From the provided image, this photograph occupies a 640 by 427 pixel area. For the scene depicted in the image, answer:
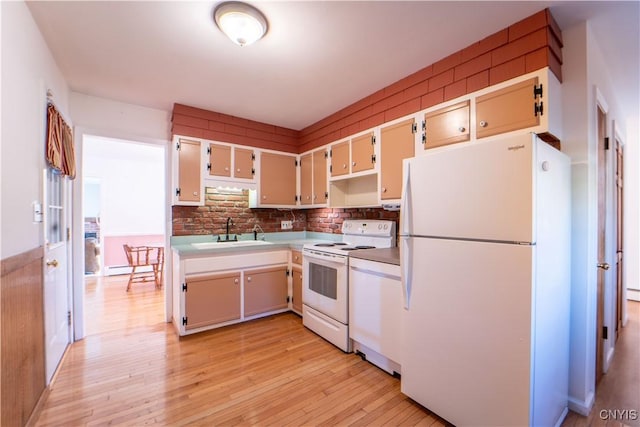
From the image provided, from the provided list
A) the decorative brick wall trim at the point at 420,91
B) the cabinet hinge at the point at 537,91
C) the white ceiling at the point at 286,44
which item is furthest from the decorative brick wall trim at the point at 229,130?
the cabinet hinge at the point at 537,91

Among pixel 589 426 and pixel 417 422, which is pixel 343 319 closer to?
pixel 417 422

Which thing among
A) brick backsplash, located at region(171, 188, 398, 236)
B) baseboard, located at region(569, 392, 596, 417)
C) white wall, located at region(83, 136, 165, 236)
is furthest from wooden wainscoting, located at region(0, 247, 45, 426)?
white wall, located at region(83, 136, 165, 236)

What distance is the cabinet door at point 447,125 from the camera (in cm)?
200

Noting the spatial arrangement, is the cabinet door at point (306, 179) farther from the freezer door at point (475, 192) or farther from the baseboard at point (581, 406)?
the baseboard at point (581, 406)

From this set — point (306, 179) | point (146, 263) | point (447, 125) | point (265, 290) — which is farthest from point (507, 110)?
point (146, 263)

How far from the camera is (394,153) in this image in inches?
99.8

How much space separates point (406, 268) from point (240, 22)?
1.90 metres

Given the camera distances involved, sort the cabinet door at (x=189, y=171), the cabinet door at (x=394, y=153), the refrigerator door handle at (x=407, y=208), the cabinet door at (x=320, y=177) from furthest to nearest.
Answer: the cabinet door at (x=320, y=177) → the cabinet door at (x=189, y=171) → the cabinet door at (x=394, y=153) → the refrigerator door handle at (x=407, y=208)

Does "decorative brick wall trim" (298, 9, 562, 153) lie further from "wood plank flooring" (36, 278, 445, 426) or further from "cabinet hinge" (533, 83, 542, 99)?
"wood plank flooring" (36, 278, 445, 426)

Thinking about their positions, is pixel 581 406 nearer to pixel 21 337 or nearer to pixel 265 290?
pixel 265 290

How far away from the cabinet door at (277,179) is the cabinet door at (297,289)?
0.95 meters

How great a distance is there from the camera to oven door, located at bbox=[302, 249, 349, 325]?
2.54 meters

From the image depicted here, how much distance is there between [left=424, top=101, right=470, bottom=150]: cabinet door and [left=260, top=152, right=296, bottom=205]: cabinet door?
6.70 ft

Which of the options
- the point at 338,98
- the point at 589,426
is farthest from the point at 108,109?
the point at 589,426
